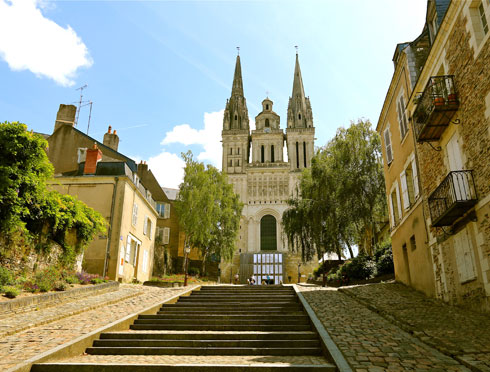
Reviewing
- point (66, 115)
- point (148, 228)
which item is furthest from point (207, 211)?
point (66, 115)

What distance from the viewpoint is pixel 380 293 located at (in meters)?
13.3

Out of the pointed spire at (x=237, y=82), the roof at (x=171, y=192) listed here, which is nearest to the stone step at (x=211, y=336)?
the roof at (x=171, y=192)

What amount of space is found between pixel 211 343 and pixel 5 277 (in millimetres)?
6230

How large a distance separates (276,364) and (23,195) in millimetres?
9185

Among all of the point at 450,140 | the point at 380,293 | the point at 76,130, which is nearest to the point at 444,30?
the point at 450,140

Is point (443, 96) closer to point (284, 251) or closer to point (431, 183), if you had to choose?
point (431, 183)

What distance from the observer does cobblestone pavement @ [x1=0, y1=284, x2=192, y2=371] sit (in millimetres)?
6664

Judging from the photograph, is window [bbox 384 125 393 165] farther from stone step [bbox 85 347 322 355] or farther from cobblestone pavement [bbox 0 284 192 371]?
stone step [bbox 85 347 322 355]

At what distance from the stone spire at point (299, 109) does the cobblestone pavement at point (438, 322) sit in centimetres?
4626

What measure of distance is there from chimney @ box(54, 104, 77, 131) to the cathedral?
77.9 ft

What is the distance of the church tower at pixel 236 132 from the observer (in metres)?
54.8

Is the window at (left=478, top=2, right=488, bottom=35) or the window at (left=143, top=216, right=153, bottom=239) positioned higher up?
the window at (left=478, top=2, right=488, bottom=35)

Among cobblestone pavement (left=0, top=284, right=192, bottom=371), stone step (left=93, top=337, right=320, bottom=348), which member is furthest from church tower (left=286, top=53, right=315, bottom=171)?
stone step (left=93, top=337, right=320, bottom=348)

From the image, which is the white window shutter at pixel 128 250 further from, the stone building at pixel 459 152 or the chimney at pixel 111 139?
the stone building at pixel 459 152
